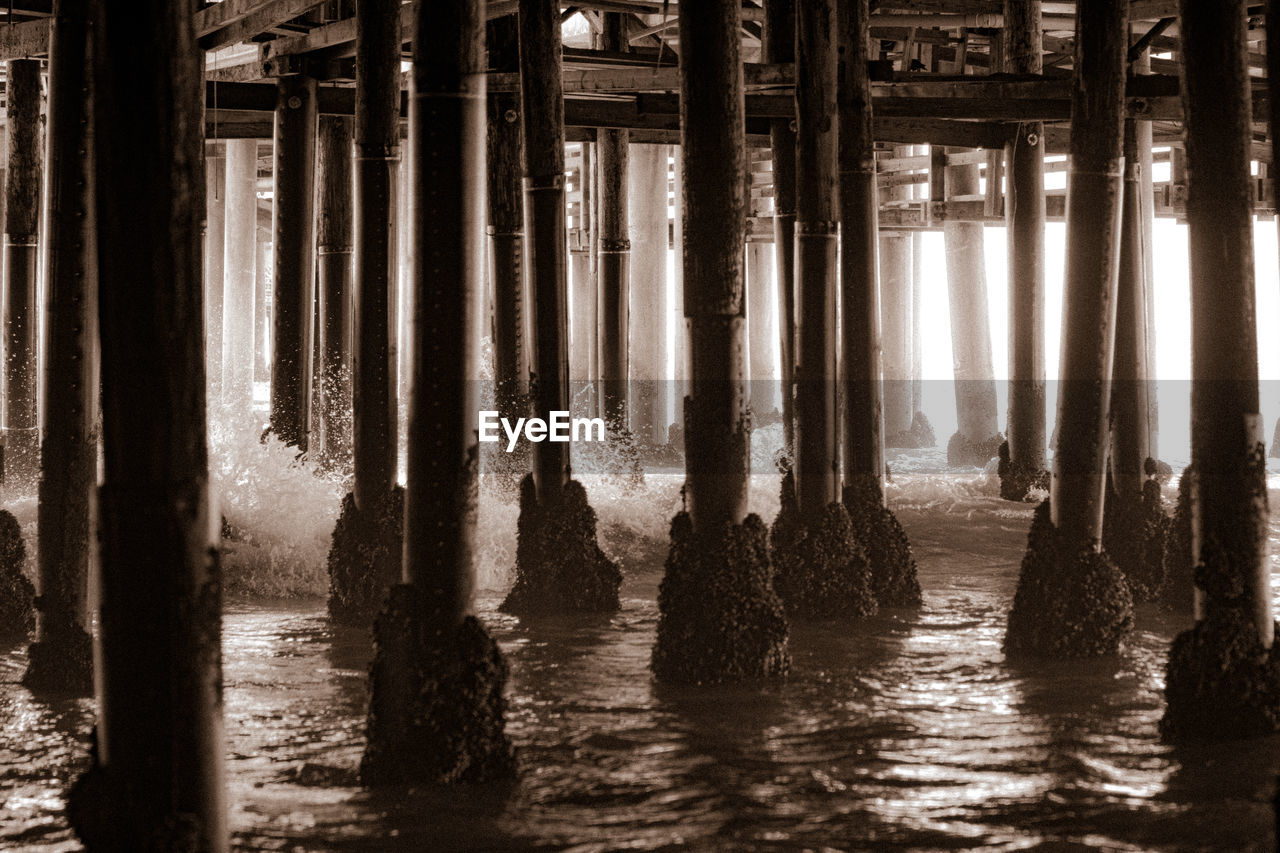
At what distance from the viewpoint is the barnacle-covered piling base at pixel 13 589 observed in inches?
283

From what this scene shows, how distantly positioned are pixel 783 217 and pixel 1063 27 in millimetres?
5332

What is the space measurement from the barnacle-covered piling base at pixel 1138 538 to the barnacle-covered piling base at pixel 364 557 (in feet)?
13.2

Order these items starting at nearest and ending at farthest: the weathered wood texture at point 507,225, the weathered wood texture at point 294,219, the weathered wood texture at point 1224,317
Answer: the weathered wood texture at point 1224,317 < the weathered wood texture at point 507,225 < the weathered wood texture at point 294,219

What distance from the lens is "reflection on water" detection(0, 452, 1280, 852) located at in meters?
4.30

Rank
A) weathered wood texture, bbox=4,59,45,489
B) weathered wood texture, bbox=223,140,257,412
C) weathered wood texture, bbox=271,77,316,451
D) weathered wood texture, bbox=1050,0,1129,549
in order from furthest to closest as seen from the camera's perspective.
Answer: weathered wood texture, bbox=223,140,257,412
weathered wood texture, bbox=271,77,316,451
weathered wood texture, bbox=4,59,45,489
weathered wood texture, bbox=1050,0,1129,549

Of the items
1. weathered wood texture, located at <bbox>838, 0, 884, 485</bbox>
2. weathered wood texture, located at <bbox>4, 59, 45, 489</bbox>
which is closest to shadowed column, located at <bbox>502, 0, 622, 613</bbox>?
weathered wood texture, located at <bbox>838, 0, 884, 485</bbox>

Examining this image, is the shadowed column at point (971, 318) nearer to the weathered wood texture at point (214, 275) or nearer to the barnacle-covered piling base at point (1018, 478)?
the barnacle-covered piling base at point (1018, 478)

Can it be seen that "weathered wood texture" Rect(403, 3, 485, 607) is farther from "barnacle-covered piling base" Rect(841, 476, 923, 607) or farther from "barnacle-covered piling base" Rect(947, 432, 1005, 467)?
"barnacle-covered piling base" Rect(947, 432, 1005, 467)

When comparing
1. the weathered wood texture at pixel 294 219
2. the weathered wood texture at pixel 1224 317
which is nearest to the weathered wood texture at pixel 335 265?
the weathered wood texture at pixel 294 219

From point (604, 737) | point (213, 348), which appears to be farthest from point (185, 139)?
point (213, 348)

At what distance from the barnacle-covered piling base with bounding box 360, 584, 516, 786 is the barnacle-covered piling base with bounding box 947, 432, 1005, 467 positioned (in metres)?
12.8

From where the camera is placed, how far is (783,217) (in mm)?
8945

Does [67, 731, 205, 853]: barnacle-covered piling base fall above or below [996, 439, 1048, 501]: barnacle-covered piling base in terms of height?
below

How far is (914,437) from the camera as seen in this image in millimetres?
22156
